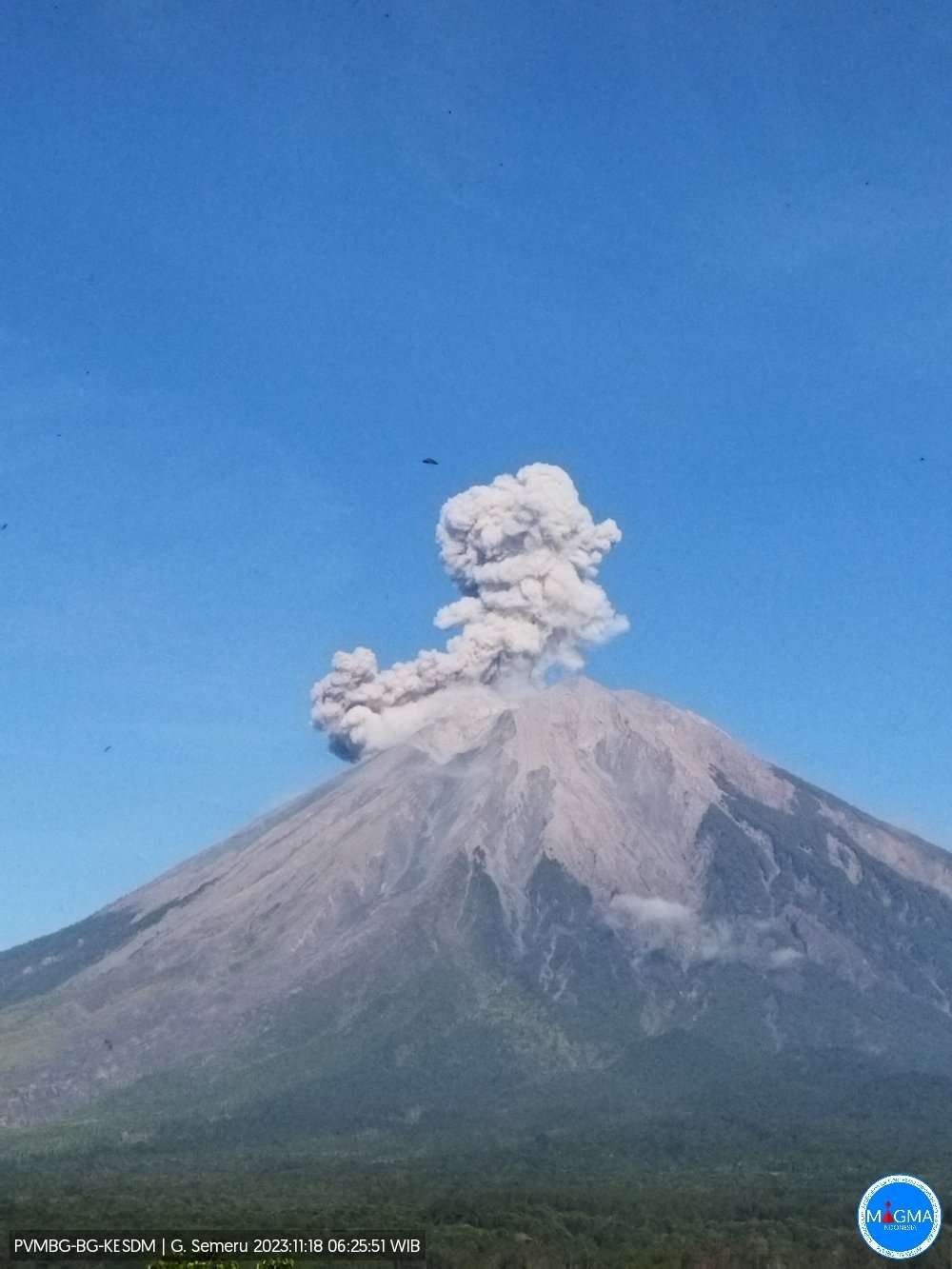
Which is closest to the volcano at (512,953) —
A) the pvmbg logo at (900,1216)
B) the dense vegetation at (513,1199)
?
the dense vegetation at (513,1199)

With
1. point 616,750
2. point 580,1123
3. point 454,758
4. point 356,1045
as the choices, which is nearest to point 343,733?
point 454,758

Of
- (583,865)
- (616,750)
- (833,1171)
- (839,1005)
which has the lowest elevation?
(833,1171)

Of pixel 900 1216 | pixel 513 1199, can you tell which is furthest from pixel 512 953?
pixel 900 1216

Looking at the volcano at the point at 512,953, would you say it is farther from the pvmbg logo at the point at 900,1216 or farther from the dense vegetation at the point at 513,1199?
the pvmbg logo at the point at 900,1216

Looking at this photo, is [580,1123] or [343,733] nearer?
[580,1123]

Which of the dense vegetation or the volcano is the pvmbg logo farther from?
the volcano

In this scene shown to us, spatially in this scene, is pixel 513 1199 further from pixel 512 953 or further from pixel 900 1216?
pixel 512 953

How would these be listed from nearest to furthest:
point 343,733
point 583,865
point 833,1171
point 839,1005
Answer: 1. point 833,1171
2. point 839,1005
3. point 583,865
4. point 343,733

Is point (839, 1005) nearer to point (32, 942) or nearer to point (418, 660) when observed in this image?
point (418, 660)
